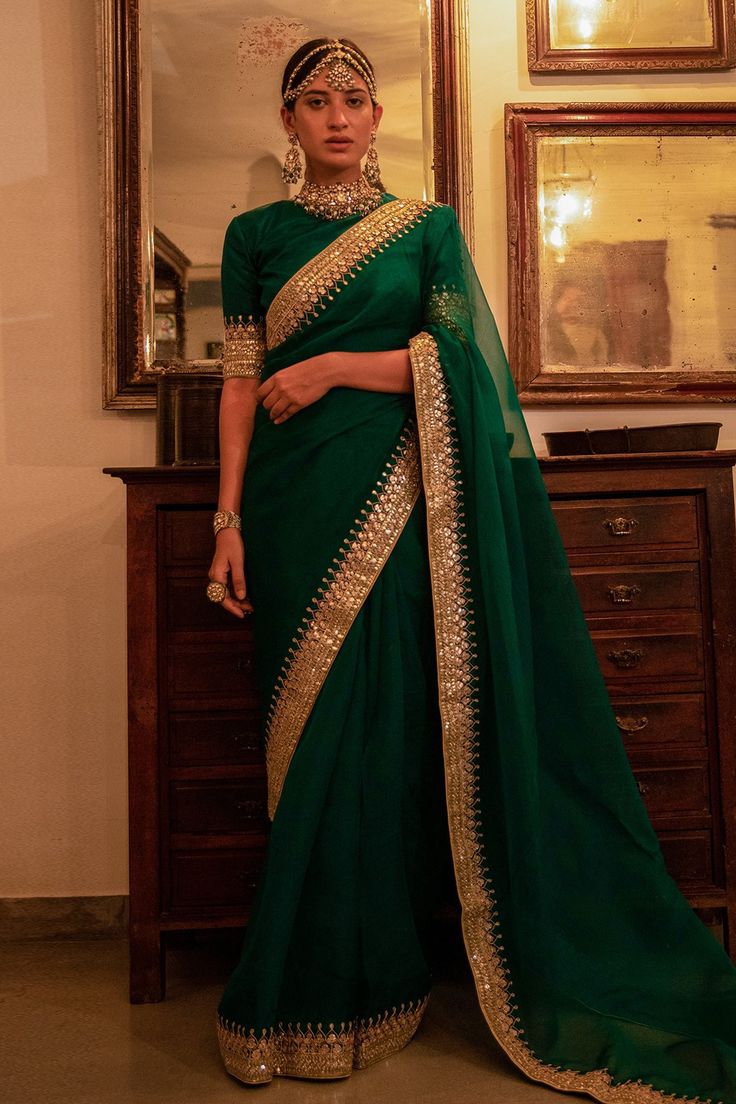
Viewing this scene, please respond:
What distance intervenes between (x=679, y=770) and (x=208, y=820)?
0.95 m

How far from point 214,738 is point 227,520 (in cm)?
48

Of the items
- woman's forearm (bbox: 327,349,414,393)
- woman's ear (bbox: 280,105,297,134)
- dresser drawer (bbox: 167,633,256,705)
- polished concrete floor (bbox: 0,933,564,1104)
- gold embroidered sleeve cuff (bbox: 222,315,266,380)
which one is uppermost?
woman's ear (bbox: 280,105,297,134)

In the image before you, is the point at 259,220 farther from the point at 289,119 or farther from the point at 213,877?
the point at 213,877

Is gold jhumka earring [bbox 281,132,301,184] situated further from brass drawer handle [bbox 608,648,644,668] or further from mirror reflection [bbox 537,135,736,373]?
brass drawer handle [bbox 608,648,644,668]

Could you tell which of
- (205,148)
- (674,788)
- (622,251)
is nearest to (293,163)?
(205,148)

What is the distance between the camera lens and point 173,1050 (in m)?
1.69

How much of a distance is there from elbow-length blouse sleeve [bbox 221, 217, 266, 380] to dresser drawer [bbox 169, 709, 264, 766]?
0.67m

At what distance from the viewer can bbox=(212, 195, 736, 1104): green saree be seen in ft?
5.10

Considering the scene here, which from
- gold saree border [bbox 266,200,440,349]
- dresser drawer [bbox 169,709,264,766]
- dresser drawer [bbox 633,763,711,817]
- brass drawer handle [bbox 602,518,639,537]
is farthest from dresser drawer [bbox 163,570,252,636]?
dresser drawer [bbox 633,763,711,817]

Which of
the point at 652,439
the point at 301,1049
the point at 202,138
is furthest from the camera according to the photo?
the point at 202,138

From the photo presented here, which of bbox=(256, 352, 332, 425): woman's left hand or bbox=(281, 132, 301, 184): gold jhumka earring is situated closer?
bbox=(256, 352, 332, 425): woman's left hand

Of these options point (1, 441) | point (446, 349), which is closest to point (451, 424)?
point (446, 349)

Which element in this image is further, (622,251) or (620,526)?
(622,251)

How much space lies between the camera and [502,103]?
246cm
